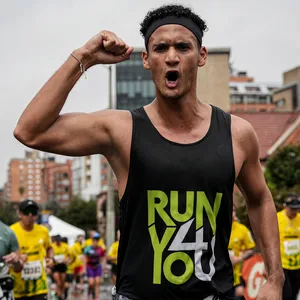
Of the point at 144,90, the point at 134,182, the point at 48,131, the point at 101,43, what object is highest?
the point at 144,90

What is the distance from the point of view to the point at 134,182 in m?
3.61

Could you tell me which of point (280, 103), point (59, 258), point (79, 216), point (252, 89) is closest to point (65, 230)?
point (59, 258)

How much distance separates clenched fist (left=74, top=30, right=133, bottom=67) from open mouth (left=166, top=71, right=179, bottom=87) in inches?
11.1

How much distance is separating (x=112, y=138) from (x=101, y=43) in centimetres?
47

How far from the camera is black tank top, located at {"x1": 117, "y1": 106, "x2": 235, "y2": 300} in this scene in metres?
3.54

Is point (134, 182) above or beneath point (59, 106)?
beneath

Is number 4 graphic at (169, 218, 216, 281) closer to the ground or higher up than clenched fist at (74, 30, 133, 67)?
closer to the ground

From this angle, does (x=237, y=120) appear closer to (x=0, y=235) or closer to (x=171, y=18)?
(x=171, y=18)

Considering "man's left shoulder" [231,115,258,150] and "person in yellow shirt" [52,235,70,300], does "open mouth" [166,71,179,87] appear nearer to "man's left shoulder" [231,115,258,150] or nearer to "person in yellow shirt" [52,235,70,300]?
"man's left shoulder" [231,115,258,150]

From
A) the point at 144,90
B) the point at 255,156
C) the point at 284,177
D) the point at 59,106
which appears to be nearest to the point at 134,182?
the point at 59,106

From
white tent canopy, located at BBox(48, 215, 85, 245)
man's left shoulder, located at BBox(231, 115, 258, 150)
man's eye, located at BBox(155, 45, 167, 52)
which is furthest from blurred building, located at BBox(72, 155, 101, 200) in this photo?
man's eye, located at BBox(155, 45, 167, 52)

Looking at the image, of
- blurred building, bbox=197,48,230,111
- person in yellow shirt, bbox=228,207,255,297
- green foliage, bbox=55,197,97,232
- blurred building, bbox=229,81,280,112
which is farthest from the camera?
blurred building, bbox=229,81,280,112

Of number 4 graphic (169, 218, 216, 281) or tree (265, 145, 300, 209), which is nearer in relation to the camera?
number 4 graphic (169, 218, 216, 281)

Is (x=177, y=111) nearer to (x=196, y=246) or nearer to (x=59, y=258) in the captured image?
(x=196, y=246)
